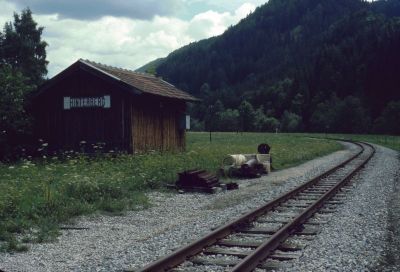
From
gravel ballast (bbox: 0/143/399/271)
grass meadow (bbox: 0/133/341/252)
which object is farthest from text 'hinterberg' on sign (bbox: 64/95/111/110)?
gravel ballast (bbox: 0/143/399/271)

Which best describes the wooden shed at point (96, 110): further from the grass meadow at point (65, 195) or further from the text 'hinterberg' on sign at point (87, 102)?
the grass meadow at point (65, 195)

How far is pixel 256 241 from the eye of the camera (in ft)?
23.6

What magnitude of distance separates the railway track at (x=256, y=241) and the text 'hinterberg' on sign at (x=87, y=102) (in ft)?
37.7

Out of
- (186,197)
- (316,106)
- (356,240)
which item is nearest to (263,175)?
(186,197)

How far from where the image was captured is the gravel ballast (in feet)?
20.5

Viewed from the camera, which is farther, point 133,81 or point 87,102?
point 133,81

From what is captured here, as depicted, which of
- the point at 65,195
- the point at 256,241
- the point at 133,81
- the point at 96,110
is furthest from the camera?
the point at 133,81

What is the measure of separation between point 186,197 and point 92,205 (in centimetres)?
293

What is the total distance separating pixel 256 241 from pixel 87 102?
50.4 ft

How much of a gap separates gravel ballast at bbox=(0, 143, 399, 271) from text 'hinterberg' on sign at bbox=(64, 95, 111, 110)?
8991 mm

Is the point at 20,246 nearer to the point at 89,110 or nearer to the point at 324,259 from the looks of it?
the point at 324,259

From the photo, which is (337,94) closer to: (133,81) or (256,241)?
(133,81)

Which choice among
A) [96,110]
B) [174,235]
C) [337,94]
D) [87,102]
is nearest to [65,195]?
[174,235]

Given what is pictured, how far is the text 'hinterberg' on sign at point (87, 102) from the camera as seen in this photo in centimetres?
2083
